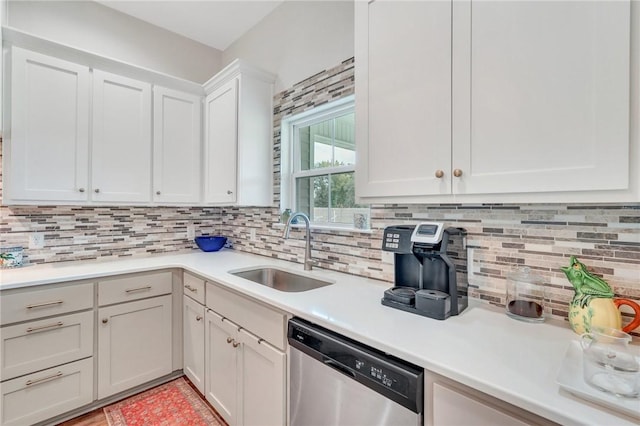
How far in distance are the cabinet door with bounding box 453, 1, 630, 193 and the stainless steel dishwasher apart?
639 millimetres

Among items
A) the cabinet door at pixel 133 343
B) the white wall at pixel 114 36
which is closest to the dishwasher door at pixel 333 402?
the cabinet door at pixel 133 343

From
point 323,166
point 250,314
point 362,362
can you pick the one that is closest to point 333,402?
point 362,362

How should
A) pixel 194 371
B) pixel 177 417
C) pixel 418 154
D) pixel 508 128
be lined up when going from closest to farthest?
pixel 508 128
pixel 418 154
pixel 177 417
pixel 194 371

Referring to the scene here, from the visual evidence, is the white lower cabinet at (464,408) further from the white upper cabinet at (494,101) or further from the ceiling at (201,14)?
the ceiling at (201,14)

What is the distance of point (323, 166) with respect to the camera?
2131 mm

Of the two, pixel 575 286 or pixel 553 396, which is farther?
pixel 575 286

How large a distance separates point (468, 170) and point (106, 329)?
7.33 feet

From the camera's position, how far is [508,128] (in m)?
0.92

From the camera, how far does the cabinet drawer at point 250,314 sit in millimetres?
1304

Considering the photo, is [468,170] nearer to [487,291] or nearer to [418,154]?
[418,154]

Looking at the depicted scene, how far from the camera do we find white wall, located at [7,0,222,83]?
6.77 feet

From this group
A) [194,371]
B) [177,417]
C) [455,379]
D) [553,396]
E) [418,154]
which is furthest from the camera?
[194,371]

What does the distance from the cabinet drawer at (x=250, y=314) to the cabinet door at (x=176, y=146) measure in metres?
1.01

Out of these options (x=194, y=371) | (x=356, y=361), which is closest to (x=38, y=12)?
(x=194, y=371)
